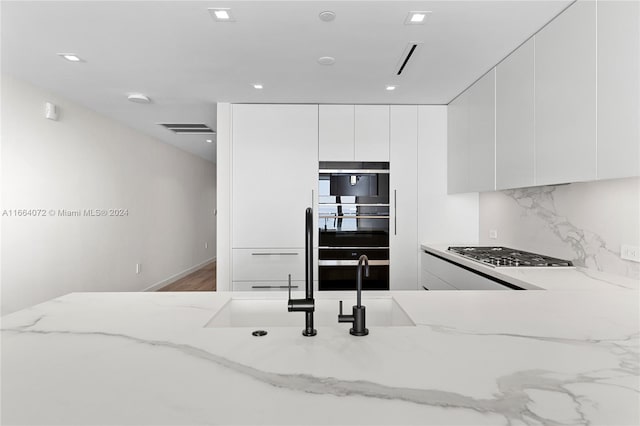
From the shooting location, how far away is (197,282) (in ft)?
19.2

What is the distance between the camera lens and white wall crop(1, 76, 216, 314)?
298cm

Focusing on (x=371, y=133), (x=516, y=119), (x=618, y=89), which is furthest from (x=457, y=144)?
(x=618, y=89)

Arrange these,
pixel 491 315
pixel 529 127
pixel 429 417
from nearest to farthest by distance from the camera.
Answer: pixel 429 417, pixel 491 315, pixel 529 127

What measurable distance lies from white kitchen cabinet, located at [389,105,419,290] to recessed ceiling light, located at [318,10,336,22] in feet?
5.51

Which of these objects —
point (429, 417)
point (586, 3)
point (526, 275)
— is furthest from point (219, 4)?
point (526, 275)

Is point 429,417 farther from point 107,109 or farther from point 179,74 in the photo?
point 107,109

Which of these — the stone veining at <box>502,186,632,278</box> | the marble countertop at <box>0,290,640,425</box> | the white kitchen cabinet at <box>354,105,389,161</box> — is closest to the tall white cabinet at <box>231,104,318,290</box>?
the white kitchen cabinet at <box>354,105,389,161</box>

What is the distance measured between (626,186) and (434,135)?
6.19ft

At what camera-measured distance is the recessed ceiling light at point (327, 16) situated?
192cm

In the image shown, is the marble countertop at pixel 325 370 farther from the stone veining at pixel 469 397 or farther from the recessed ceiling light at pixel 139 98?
the recessed ceiling light at pixel 139 98

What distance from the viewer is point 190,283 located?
5777 mm

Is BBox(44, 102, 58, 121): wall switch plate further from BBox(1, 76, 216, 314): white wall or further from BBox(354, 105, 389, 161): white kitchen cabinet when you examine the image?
BBox(354, 105, 389, 161): white kitchen cabinet

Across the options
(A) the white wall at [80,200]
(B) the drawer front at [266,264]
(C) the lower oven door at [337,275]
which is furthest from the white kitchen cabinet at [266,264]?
(A) the white wall at [80,200]

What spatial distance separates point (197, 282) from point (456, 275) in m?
4.60
